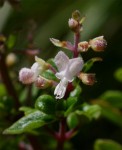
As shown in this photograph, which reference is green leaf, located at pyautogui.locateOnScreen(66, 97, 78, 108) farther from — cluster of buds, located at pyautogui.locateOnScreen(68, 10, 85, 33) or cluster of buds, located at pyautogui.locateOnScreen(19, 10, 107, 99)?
cluster of buds, located at pyautogui.locateOnScreen(68, 10, 85, 33)

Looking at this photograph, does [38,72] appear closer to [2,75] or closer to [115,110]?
[2,75]

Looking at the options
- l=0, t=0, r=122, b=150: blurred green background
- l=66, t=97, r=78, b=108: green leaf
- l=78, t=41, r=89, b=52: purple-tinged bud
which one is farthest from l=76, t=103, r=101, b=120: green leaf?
l=0, t=0, r=122, b=150: blurred green background

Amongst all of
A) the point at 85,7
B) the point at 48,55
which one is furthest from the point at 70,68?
the point at 85,7

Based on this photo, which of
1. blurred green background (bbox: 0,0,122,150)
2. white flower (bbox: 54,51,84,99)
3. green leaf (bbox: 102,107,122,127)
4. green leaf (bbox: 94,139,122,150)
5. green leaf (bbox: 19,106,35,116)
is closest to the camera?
white flower (bbox: 54,51,84,99)

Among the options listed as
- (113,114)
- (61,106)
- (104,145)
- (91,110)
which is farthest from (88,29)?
(61,106)

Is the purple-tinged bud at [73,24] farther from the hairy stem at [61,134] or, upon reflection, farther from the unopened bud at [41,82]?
the hairy stem at [61,134]

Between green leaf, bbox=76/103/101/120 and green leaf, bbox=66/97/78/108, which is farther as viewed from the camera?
green leaf, bbox=76/103/101/120
